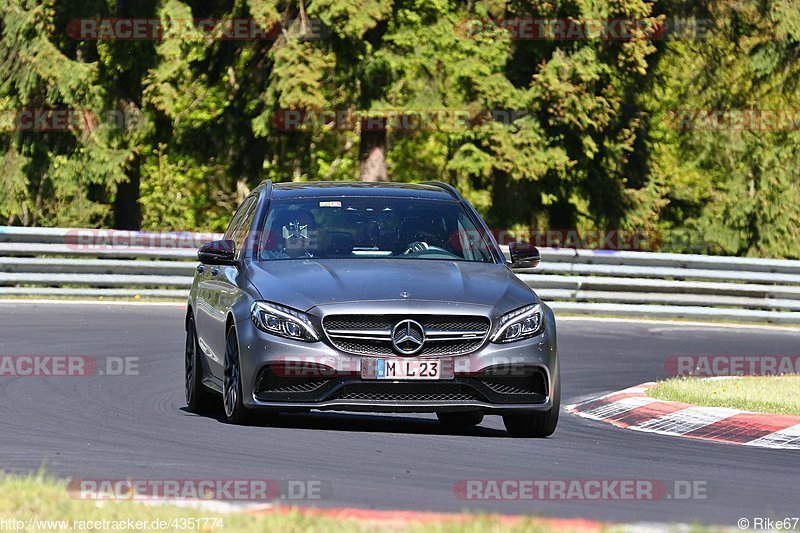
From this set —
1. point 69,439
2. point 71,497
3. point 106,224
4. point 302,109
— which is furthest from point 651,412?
point 106,224

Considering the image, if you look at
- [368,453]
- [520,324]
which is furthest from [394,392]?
[520,324]

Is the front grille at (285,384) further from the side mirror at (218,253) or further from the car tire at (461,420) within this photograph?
the car tire at (461,420)

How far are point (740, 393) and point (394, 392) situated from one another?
4.88 metres

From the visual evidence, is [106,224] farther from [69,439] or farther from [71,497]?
[71,497]

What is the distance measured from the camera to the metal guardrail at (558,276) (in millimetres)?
25047

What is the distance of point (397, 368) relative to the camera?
10234 millimetres

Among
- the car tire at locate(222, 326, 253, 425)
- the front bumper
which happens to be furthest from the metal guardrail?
the front bumper

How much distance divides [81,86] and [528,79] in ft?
30.9

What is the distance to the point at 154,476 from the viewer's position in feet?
27.2
